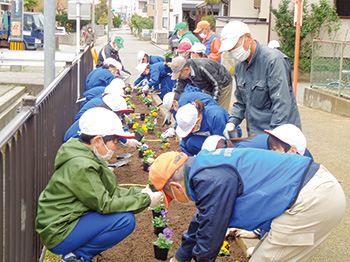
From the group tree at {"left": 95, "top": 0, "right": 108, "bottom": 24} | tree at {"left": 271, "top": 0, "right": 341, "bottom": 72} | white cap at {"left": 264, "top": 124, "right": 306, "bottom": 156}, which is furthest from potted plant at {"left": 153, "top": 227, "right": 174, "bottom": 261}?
tree at {"left": 95, "top": 0, "right": 108, "bottom": 24}

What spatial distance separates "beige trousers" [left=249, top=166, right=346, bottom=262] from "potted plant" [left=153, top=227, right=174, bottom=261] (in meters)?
1.19

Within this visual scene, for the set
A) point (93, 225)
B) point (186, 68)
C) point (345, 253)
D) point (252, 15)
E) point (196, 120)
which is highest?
point (252, 15)

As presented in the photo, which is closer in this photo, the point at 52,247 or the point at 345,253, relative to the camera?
the point at 52,247

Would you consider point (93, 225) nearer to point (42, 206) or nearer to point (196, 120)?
point (42, 206)

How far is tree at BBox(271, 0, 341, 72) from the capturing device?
57.0 feet

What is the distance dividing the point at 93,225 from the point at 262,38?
52.4 ft

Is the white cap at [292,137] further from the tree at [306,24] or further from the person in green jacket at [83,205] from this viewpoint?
the tree at [306,24]

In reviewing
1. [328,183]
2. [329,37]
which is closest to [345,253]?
[328,183]

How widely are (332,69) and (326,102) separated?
84 centimetres

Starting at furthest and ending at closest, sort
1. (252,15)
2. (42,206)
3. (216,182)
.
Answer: (252,15)
(42,206)
(216,182)

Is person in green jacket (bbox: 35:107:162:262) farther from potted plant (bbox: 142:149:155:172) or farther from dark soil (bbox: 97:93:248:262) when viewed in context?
potted plant (bbox: 142:149:155:172)

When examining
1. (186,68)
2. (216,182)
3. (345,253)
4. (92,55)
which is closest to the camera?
(216,182)

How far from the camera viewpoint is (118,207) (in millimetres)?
3604

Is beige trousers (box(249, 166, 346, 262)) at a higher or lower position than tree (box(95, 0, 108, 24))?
lower
